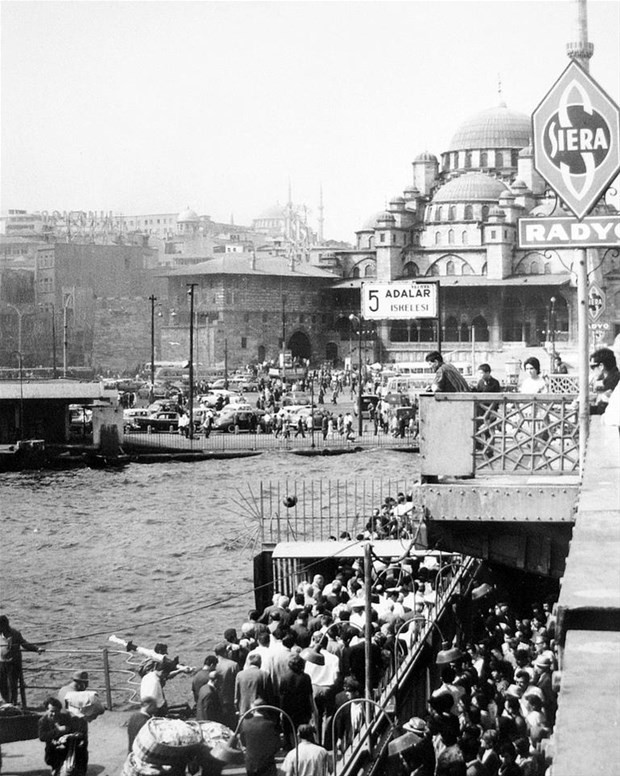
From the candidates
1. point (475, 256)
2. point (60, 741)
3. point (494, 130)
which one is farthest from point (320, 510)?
point (494, 130)

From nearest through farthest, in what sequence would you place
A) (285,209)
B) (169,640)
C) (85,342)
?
(169,640), (85,342), (285,209)

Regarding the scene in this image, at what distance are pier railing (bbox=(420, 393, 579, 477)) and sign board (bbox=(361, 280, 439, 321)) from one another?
1923cm

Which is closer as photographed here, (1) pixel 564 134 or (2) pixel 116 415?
(1) pixel 564 134

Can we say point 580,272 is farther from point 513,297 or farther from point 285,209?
point 285,209

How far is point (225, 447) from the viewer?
107 feet

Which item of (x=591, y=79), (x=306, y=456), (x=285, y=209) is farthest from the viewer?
(x=285, y=209)

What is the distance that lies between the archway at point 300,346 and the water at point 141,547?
44600mm

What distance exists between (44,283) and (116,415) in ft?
172

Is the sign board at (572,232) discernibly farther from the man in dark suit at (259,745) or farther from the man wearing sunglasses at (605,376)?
the man in dark suit at (259,745)

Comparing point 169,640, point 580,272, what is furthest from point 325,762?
point 169,640

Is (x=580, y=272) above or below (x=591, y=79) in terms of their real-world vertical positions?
below

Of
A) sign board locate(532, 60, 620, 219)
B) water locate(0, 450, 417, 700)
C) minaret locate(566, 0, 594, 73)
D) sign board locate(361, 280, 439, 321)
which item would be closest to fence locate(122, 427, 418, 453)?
water locate(0, 450, 417, 700)

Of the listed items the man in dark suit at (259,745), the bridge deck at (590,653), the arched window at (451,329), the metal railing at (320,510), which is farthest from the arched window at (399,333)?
the bridge deck at (590,653)

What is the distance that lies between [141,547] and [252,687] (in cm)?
1525
